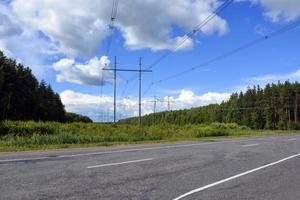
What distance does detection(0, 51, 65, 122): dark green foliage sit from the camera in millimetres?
97938

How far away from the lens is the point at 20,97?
104312 millimetres

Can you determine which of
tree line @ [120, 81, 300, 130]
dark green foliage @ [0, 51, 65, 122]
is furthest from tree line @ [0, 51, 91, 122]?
tree line @ [120, 81, 300, 130]

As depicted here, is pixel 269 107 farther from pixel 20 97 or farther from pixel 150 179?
pixel 150 179

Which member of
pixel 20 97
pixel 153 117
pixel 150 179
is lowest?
pixel 150 179

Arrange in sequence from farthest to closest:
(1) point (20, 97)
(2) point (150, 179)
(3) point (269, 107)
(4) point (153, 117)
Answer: (3) point (269, 107) → (4) point (153, 117) → (1) point (20, 97) → (2) point (150, 179)

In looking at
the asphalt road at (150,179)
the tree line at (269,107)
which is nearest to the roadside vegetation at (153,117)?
the tree line at (269,107)

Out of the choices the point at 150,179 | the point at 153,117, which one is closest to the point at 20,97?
the point at 153,117

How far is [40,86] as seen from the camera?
136000 millimetres

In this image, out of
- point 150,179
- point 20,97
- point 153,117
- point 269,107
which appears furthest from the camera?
point 269,107

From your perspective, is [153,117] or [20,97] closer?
[20,97]

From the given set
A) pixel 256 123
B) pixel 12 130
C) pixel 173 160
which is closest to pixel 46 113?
pixel 256 123

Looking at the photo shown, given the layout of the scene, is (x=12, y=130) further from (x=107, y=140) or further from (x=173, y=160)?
(x=173, y=160)

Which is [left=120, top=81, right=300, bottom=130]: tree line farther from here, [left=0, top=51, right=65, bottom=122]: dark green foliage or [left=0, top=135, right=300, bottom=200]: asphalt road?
[left=0, top=135, right=300, bottom=200]: asphalt road

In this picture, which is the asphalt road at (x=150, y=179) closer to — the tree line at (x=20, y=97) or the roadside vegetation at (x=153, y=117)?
the roadside vegetation at (x=153, y=117)
